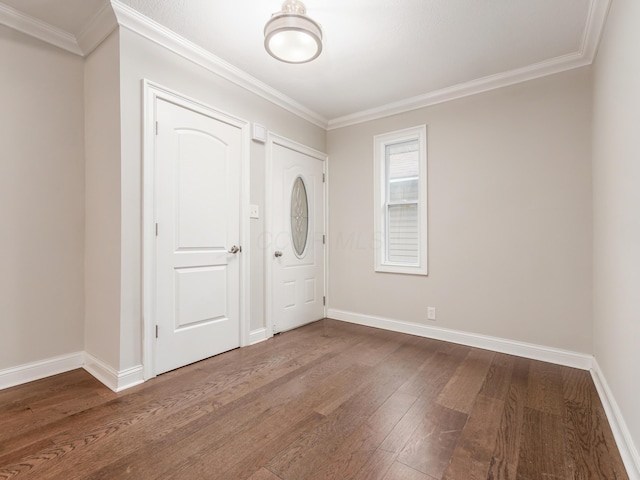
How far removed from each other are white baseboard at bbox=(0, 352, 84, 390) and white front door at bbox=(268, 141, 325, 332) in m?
1.70

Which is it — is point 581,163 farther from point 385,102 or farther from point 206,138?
point 206,138

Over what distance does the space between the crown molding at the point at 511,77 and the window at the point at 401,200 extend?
28 centimetres

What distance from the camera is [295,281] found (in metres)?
3.69

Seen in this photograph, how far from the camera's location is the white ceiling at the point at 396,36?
6.86 ft

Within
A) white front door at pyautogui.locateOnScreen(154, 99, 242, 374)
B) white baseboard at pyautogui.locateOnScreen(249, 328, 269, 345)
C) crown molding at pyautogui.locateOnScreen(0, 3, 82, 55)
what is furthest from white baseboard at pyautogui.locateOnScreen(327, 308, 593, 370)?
crown molding at pyautogui.locateOnScreen(0, 3, 82, 55)

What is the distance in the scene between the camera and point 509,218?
9.46 ft

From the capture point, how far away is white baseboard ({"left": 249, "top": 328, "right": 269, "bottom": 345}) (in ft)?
10.1

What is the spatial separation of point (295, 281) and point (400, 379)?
172cm

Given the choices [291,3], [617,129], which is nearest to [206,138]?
[291,3]

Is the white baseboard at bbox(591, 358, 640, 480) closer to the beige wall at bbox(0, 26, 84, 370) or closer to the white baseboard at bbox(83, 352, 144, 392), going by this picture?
the white baseboard at bbox(83, 352, 144, 392)

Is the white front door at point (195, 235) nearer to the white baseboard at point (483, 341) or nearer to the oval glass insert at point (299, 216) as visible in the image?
the oval glass insert at point (299, 216)

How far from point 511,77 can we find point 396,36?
50.2 inches

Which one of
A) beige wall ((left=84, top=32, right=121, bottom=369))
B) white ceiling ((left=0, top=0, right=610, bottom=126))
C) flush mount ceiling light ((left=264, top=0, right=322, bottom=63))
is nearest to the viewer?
flush mount ceiling light ((left=264, top=0, right=322, bottom=63))

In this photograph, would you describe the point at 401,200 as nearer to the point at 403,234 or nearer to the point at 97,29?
the point at 403,234
